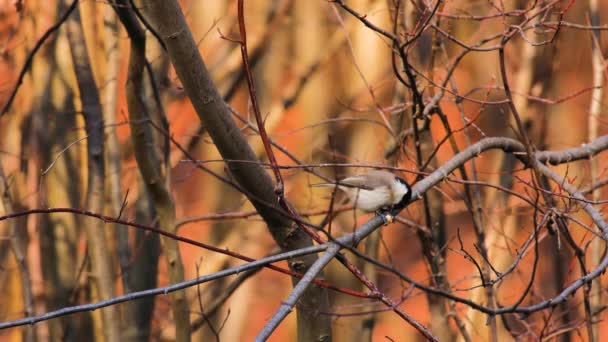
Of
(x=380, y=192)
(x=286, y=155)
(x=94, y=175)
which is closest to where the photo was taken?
(x=380, y=192)

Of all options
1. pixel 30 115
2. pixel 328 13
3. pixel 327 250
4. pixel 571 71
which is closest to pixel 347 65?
pixel 328 13

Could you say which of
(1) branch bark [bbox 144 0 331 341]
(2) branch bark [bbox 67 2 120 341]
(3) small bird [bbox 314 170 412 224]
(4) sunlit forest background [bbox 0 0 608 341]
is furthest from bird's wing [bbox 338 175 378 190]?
(2) branch bark [bbox 67 2 120 341]

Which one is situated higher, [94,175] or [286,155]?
[286,155]

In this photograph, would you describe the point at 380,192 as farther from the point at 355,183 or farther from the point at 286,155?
the point at 286,155

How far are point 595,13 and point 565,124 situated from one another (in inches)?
30.6

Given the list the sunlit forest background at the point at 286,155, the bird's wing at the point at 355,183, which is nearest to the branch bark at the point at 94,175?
the sunlit forest background at the point at 286,155

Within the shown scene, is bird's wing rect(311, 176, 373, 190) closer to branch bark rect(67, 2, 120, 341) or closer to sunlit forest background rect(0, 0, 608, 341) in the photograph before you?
sunlit forest background rect(0, 0, 608, 341)

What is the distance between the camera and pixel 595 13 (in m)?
4.80

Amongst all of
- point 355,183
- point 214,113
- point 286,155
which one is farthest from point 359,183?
point 286,155

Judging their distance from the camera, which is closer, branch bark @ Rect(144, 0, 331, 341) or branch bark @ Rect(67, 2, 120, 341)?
branch bark @ Rect(144, 0, 331, 341)

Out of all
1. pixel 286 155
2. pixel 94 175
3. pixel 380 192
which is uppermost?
pixel 286 155

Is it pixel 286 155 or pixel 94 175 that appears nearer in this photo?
pixel 94 175

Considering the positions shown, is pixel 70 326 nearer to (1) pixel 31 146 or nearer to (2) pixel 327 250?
(1) pixel 31 146

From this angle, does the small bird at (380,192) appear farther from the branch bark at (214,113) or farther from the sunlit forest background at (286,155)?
the sunlit forest background at (286,155)
